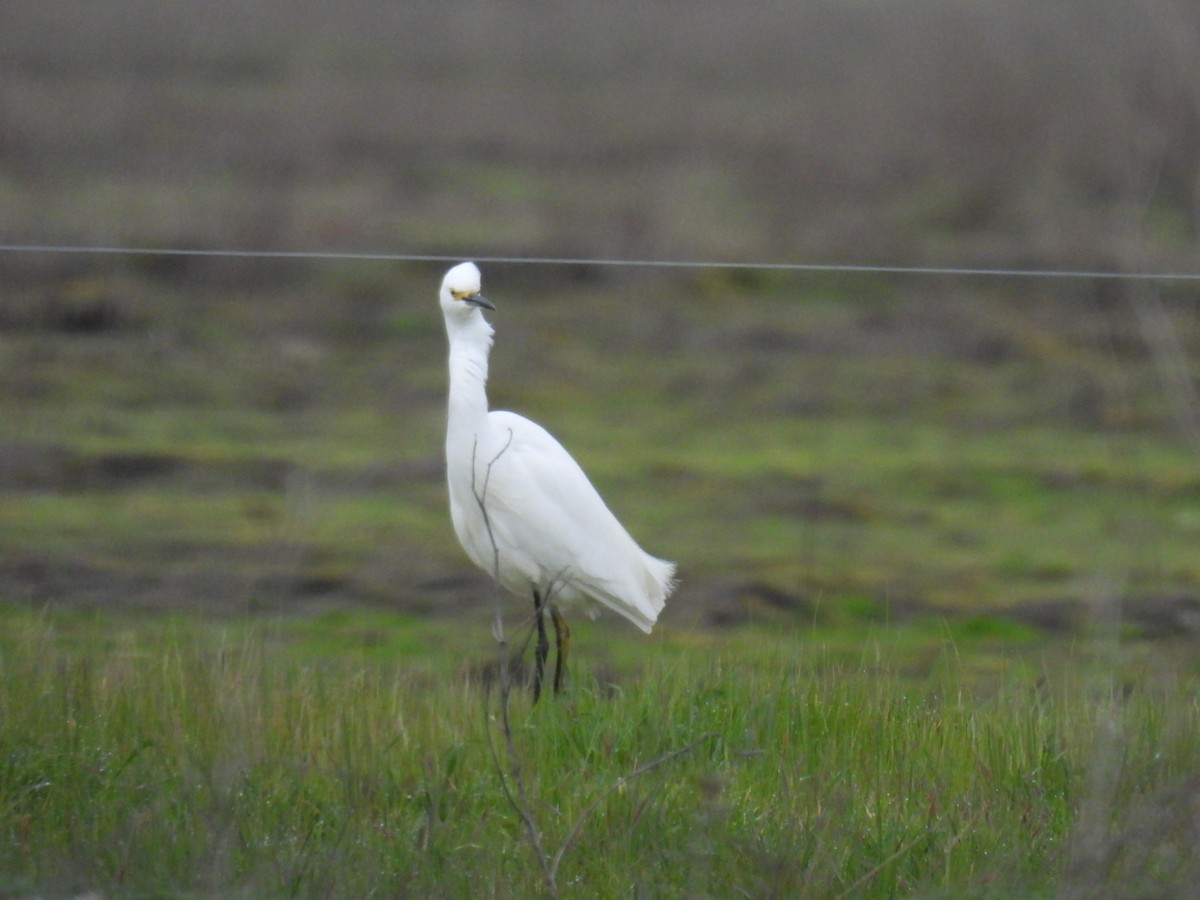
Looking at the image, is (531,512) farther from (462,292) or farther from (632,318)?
(632,318)

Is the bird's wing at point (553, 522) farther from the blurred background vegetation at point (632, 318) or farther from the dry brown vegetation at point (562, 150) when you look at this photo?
the dry brown vegetation at point (562, 150)

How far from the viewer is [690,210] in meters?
17.0

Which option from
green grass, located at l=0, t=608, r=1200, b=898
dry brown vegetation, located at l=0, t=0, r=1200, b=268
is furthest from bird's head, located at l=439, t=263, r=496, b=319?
dry brown vegetation, located at l=0, t=0, r=1200, b=268

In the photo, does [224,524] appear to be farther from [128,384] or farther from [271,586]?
[128,384]

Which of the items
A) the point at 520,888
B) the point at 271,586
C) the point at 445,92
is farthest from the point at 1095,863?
the point at 445,92

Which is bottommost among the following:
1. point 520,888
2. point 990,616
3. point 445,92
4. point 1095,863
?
point 990,616

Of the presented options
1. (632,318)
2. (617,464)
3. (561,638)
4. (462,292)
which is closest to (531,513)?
(561,638)

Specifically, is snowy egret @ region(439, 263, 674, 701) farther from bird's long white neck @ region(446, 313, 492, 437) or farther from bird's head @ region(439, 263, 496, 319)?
bird's head @ region(439, 263, 496, 319)

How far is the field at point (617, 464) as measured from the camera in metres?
3.63

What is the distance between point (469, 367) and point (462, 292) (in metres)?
0.25

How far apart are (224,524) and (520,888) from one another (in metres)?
5.82

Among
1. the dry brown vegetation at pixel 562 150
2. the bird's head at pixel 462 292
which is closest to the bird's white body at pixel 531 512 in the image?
the bird's head at pixel 462 292

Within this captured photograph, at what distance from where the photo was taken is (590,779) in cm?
399

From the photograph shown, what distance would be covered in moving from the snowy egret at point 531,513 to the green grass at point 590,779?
1.44 ft
